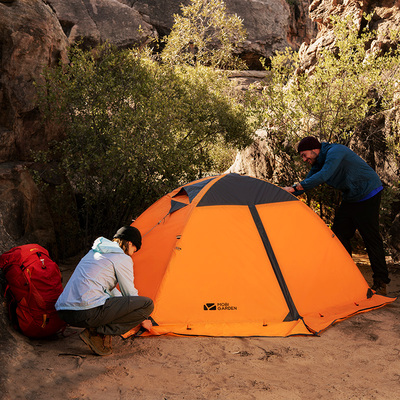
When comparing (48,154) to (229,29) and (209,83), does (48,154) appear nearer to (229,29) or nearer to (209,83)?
(209,83)

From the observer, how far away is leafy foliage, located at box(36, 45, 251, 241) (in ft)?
24.2

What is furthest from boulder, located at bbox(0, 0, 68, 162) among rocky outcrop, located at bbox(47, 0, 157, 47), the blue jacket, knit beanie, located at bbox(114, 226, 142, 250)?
rocky outcrop, located at bbox(47, 0, 157, 47)

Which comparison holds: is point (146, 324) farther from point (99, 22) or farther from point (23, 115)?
point (99, 22)

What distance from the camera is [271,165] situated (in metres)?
10.8

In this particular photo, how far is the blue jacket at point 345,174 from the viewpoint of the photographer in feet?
19.1

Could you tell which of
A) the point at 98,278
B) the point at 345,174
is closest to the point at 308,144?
the point at 345,174

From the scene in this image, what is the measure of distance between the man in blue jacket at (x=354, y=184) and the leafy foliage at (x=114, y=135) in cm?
275

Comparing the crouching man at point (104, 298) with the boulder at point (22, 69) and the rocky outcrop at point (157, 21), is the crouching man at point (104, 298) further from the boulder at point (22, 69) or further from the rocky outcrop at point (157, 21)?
the rocky outcrop at point (157, 21)

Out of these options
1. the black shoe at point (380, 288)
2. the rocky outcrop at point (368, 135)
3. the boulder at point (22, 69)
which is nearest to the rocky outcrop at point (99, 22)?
the rocky outcrop at point (368, 135)

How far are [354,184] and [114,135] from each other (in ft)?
12.9

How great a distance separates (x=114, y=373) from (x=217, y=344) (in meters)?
1.23

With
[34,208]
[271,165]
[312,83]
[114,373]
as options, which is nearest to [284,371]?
[114,373]

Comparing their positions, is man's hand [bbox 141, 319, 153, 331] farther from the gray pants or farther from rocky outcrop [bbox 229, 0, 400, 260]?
rocky outcrop [bbox 229, 0, 400, 260]

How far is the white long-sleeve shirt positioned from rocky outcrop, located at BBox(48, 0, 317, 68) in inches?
444
